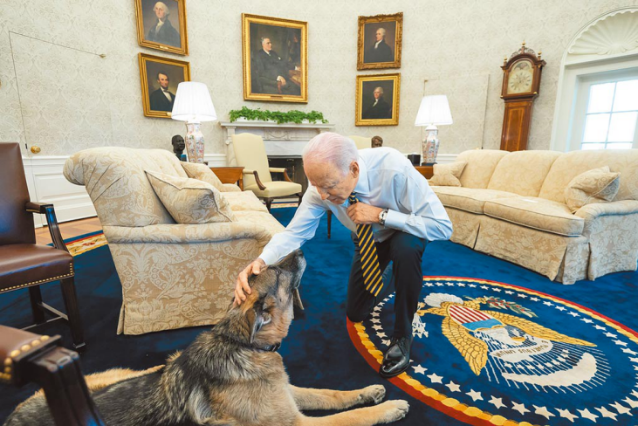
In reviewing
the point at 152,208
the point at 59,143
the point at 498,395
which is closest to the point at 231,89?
the point at 59,143

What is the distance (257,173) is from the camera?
17.2 feet

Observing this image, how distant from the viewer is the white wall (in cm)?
454

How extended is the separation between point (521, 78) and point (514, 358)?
20.9 ft

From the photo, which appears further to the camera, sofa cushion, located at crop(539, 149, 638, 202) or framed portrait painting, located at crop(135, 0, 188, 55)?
framed portrait painting, located at crop(135, 0, 188, 55)

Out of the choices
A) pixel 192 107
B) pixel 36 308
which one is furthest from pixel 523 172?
pixel 36 308

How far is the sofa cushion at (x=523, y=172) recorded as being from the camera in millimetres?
3855

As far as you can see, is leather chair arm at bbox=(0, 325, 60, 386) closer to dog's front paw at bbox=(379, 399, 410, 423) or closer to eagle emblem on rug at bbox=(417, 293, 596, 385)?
dog's front paw at bbox=(379, 399, 410, 423)

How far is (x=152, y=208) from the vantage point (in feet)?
6.42

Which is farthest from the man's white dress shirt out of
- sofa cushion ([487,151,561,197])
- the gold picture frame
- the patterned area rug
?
the gold picture frame

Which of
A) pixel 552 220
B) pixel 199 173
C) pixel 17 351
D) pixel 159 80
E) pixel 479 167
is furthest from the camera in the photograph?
pixel 159 80

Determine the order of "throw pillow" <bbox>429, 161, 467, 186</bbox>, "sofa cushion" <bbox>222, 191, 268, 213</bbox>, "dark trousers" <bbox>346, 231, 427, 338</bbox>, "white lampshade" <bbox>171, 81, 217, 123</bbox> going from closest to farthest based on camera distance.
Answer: "dark trousers" <bbox>346, 231, 427, 338</bbox>
"sofa cushion" <bbox>222, 191, 268, 213</bbox>
"white lampshade" <bbox>171, 81, 217, 123</bbox>
"throw pillow" <bbox>429, 161, 467, 186</bbox>

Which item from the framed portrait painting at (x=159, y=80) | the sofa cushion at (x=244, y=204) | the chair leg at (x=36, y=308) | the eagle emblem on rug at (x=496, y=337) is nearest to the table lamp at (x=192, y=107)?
the sofa cushion at (x=244, y=204)

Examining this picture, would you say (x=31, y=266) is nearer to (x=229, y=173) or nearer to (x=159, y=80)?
(x=229, y=173)

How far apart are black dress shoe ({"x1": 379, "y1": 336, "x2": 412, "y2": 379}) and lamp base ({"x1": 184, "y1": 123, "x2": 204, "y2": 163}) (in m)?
3.96
